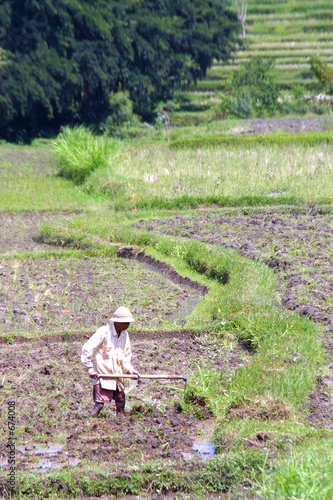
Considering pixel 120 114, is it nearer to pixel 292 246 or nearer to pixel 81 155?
pixel 81 155

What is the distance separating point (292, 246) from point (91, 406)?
4.55 meters

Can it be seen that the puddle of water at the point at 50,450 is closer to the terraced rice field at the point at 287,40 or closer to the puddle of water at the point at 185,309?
the puddle of water at the point at 185,309

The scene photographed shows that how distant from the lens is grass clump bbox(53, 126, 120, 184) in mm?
14734

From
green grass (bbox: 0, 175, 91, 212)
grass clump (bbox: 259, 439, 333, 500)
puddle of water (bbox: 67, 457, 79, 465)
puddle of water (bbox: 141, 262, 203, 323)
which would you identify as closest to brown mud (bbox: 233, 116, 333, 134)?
green grass (bbox: 0, 175, 91, 212)

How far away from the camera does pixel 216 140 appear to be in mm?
17984

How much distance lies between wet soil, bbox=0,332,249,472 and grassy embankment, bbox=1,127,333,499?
19cm

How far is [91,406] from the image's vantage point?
4258 mm

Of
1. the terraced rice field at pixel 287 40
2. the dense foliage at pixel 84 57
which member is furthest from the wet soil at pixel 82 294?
the terraced rice field at pixel 287 40

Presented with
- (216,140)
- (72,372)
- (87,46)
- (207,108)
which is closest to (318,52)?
(207,108)

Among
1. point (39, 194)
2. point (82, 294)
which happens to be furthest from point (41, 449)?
point (39, 194)

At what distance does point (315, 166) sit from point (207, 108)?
20.0 meters

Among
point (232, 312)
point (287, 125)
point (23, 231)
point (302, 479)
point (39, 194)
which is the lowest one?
point (287, 125)

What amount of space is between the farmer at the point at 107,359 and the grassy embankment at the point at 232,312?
1.77ft

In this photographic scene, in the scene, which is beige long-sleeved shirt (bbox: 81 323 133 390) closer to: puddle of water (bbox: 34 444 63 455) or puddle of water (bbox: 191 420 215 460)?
puddle of water (bbox: 34 444 63 455)
